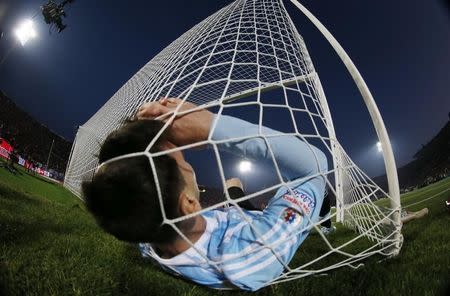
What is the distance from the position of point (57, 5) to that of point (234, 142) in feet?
3.57

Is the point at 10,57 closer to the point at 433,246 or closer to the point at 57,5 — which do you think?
the point at 57,5

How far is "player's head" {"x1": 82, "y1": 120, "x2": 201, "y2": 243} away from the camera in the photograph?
560mm

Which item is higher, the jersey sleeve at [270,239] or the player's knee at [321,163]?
the player's knee at [321,163]

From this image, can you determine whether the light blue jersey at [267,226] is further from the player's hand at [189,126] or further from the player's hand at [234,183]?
the player's hand at [234,183]

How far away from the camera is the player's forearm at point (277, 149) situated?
615mm

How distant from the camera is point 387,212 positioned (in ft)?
3.76

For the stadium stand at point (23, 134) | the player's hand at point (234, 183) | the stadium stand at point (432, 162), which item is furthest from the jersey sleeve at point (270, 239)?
the stadium stand at point (23, 134)

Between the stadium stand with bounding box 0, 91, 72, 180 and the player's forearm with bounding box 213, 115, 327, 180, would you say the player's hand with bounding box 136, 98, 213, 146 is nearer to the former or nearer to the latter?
the player's forearm with bounding box 213, 115, 327, 180

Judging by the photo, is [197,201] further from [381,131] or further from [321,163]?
[381,131]

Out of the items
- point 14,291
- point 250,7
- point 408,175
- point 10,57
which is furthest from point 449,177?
point 10,57

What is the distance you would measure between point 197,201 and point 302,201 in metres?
0.23

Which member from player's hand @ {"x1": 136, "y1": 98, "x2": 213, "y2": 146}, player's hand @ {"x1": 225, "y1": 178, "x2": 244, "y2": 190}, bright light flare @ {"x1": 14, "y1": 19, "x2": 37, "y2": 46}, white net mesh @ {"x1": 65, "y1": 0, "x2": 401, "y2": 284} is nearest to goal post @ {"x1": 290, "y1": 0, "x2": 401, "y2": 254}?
white net mesh @ {"x1": 65, "y1": 0, "x2": 401, "y2": 284}

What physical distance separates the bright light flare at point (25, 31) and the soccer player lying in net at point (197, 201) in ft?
1.83

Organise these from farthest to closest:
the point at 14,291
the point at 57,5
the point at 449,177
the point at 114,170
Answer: the point at 57,5
the point at 449,177
the point at 14,291
the point at 114,170
